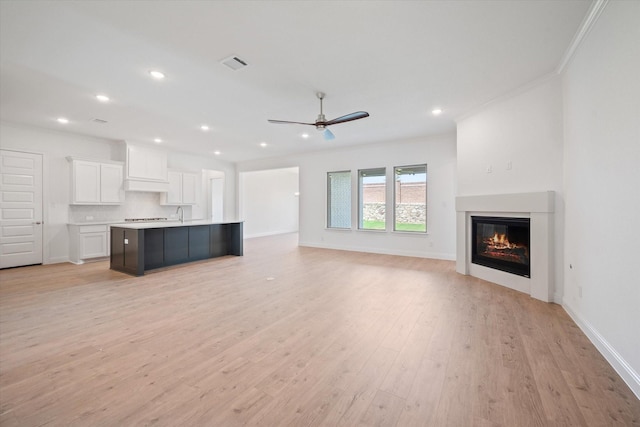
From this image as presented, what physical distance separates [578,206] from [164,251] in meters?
6.49

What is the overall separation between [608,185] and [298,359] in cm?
295

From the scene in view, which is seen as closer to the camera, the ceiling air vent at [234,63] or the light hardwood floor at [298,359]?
the light hardwood floor at [298,359]

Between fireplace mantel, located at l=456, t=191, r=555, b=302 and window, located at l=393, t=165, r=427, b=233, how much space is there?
2048 mm

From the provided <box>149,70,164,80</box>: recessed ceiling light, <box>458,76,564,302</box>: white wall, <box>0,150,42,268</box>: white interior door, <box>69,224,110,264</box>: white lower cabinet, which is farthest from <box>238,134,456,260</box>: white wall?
<box>0,150,42,268</box>: white interior door

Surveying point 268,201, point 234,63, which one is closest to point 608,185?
point 234,63

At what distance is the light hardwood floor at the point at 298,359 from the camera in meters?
1.62

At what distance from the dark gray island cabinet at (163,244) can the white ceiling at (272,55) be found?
2187 millimetres

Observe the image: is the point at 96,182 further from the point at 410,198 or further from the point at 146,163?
the point at 410,198

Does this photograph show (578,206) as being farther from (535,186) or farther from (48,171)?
(48,171)

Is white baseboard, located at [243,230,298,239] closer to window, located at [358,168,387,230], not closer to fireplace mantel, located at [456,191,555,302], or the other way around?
window, located at [358,168,387,230]

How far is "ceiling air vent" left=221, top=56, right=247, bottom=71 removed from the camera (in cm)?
305

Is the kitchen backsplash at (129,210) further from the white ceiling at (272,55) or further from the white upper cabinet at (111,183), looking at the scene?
the white ceiling at (272,55)

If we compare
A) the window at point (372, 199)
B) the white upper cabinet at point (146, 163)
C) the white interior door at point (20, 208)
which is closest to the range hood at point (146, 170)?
the white upper cabinet at point (146, 163)

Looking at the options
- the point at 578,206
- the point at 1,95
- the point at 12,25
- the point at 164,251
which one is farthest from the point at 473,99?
the point at 1,95
